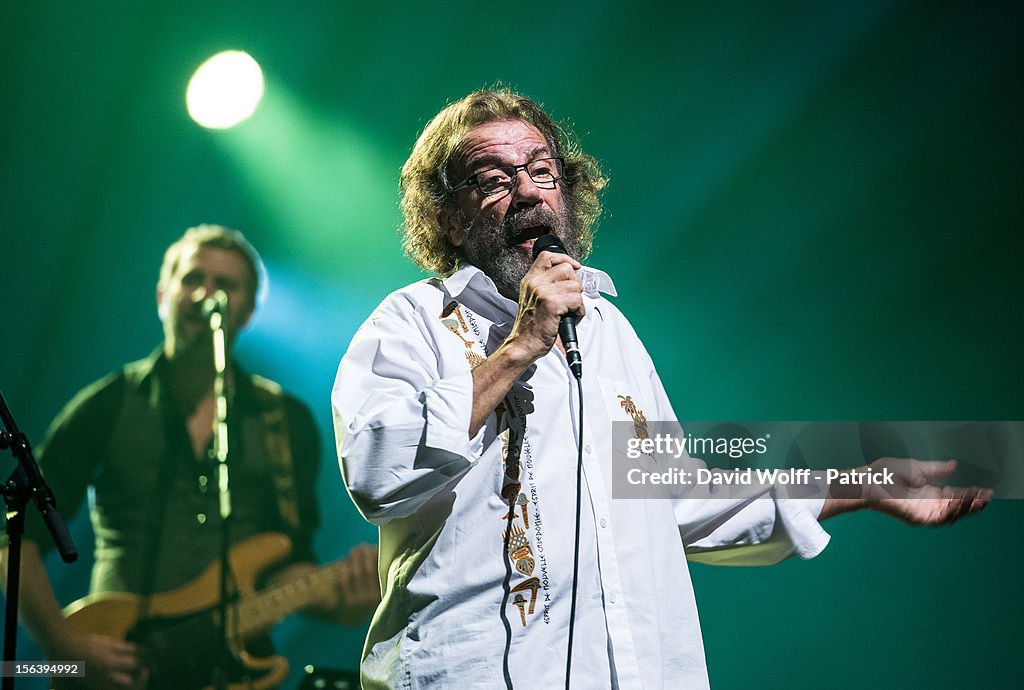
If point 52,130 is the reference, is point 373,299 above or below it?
below

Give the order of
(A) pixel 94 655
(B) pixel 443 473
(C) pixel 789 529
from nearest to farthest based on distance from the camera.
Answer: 1. (B) pixel 443 473
2. (C) pixel 789 529
3. (A) pixel 94 655

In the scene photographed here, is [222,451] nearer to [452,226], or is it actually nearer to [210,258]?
[210,258]

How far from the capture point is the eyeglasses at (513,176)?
6.07 ft

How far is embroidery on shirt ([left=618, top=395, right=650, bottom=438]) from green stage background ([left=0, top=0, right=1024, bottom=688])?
1.45 meters

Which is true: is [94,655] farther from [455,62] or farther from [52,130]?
[455,62]

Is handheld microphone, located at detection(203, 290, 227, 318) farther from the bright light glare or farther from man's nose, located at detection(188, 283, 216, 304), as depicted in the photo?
the bright light glare

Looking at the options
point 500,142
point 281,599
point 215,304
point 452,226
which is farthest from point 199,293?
point 500,142

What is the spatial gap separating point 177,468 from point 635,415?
190 centimetres

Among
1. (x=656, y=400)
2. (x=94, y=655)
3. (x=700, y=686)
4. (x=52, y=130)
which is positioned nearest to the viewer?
(x=700, y=686)

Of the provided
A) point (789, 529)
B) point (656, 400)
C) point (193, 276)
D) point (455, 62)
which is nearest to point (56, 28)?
point (193, 276)

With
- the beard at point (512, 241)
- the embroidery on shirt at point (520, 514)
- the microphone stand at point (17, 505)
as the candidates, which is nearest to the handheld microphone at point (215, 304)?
the microphone stand at point (17, 505)

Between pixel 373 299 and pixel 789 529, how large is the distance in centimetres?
192

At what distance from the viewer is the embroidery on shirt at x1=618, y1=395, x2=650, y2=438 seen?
5.58 feet

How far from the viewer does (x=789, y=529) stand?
5.78 ft
